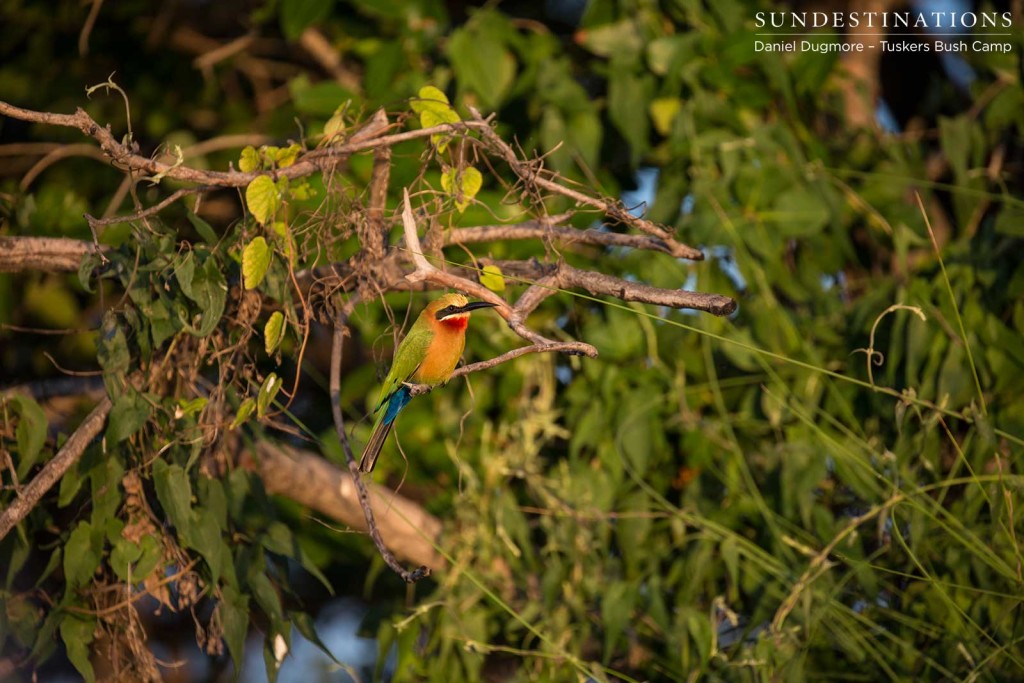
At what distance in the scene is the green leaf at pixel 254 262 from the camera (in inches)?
75.2

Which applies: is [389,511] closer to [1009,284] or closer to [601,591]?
[601,591]

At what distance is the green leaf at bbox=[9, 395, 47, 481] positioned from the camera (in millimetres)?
2004

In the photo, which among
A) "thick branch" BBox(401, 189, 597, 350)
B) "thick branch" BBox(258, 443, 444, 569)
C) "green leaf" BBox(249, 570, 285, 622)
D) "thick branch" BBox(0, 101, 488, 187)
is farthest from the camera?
"thick branch" BBox(258, 443, 444, 569)

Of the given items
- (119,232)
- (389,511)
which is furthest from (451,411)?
(119,232)

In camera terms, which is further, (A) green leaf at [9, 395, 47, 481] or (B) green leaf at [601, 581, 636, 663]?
(B) green leaf at [601, 581, 636, 663]

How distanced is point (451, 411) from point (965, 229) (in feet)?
5.66

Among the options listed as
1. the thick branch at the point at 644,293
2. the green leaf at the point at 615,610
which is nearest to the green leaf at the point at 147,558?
the thick branch at the point at 644,293

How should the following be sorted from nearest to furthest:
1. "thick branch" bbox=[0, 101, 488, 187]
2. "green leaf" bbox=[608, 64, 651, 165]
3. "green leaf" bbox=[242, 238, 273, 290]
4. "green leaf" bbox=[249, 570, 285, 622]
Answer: "thick branch" bbox=[0, 101, 488, 187] → "green leaf" bbox=[242, 238, 273, 290] → "green leaf" bbox=[249, 570, 285, 622] → "green leaf" bbox=[608, 64, 651, 165]

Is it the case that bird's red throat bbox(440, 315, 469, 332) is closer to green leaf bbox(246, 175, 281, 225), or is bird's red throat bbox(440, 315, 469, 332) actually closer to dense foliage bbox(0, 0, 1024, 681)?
dense foliage bbox(0, 0, 1024, 681)

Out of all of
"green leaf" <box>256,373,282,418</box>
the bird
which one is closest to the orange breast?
the bird

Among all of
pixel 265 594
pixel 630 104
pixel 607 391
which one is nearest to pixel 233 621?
pixel 265 594

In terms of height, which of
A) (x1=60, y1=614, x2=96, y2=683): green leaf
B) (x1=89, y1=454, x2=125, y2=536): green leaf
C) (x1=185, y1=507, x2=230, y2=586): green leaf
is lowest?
(x1=60, y1=614, x2=96, y2=683): green leaf

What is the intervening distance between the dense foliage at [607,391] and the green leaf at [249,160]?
3 centimetres

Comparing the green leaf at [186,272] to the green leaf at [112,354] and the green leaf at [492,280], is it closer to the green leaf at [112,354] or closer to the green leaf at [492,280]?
the green leaf at [112,354]
